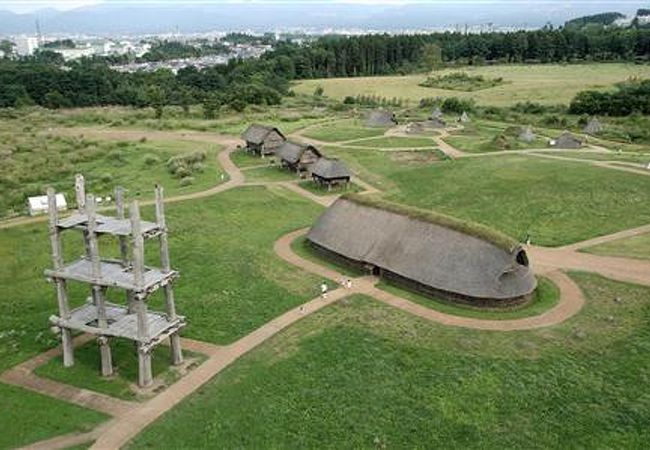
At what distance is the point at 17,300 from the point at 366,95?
3984 inches

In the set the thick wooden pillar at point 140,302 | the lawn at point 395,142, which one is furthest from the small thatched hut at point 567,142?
the thick wooden pillar at point 140,302

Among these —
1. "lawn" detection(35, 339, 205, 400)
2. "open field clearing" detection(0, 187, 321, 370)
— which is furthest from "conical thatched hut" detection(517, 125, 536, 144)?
"lawn" detection(35, 339, 205, 400)

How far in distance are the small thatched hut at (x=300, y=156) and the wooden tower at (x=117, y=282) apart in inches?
1382

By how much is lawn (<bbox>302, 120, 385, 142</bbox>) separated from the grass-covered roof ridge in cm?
4118

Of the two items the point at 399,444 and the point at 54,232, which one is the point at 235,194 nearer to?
the point at 54,232

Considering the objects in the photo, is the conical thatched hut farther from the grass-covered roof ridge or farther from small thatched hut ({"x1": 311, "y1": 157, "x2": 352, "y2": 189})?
the grass-covered roof ridge

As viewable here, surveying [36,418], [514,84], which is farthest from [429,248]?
[514,84]

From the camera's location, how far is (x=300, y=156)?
6494 centimetres

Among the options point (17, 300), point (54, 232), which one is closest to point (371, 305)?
point (54, 232)

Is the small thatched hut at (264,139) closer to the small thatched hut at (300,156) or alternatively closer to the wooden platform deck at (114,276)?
the small thatched hut at (300,156)

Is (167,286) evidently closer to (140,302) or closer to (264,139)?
(140,302)

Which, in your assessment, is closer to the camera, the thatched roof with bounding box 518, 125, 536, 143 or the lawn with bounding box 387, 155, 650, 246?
the lawn with bounding box 387, 155, 650, 246

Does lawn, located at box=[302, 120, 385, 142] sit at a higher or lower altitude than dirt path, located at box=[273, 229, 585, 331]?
higher

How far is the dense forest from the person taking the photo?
126188mm
